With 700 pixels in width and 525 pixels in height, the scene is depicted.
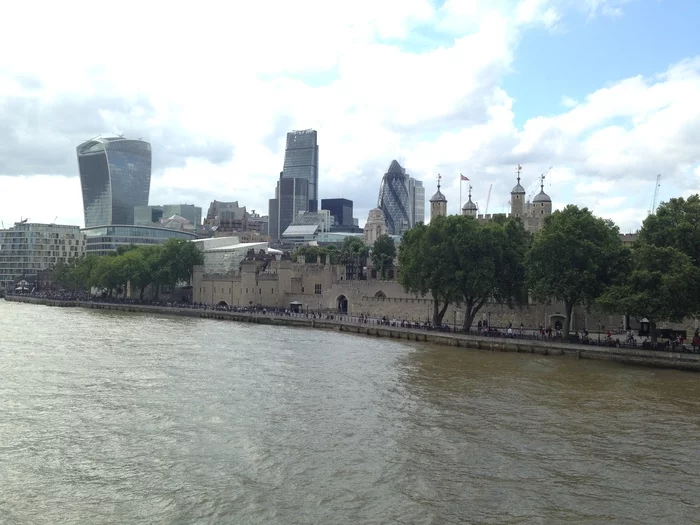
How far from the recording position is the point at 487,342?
170 ft

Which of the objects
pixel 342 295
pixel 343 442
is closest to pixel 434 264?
pixel 342 295

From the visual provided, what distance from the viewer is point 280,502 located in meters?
17.9

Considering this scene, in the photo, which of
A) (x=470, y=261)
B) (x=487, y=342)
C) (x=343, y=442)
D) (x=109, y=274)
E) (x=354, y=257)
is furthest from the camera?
(x=354, y=257)

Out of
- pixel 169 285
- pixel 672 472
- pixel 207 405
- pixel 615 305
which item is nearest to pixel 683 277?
pixel 615 305

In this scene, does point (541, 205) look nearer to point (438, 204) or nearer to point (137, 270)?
point (438, 204)

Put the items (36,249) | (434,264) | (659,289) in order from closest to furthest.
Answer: (659,289) → (434,264) → (36,249)

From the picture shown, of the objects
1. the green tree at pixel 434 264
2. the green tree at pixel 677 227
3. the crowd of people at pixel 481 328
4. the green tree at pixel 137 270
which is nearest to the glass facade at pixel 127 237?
the crowd of people at pixel 481 328

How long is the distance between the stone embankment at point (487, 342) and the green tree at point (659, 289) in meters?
2.65

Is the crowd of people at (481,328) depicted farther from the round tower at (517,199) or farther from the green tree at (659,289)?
the round tower at (517,199)

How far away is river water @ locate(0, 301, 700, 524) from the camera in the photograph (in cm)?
1766

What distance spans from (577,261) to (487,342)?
883cm

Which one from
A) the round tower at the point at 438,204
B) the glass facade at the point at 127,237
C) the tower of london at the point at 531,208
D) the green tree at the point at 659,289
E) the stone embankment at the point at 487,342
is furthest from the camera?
the glass facade at the point at 127,237

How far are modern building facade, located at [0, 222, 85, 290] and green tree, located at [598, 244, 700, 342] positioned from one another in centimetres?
17067

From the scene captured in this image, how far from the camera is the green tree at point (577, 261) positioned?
4878 centimetres
